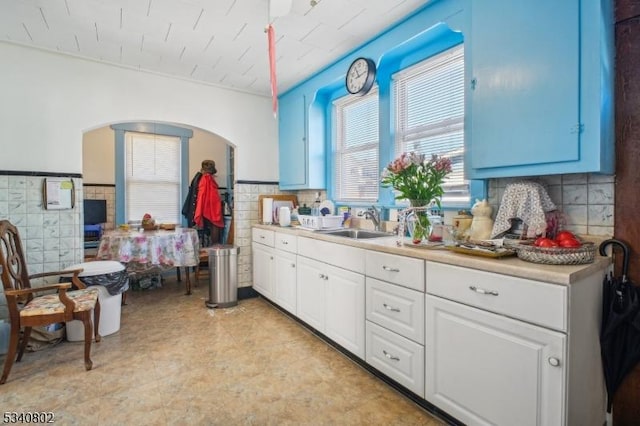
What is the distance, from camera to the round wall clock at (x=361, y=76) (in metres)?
2.65

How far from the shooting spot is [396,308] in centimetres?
188

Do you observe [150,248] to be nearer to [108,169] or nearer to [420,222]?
[108,169]

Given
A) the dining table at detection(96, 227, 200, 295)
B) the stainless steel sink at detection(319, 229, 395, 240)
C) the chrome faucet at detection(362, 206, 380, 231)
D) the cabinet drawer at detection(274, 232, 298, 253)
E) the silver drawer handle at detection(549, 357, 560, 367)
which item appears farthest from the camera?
the dining table at detection(96, 227, 200, 295)

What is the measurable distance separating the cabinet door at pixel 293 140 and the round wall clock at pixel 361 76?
85 centimetres

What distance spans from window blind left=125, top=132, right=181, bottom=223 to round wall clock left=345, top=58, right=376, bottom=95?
3807 mm

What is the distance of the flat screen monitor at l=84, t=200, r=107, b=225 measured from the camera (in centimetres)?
489

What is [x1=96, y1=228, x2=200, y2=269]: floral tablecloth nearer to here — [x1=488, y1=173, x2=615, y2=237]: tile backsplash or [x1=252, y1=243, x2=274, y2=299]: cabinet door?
[x1=252, y1=243, x2=274, y2=299]: cabinet door

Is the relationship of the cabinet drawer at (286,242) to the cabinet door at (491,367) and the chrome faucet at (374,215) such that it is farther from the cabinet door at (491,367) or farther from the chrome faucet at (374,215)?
the cabinet door at (491,367)

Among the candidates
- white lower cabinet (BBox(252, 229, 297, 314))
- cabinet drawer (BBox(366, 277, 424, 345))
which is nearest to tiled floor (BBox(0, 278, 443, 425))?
white lower cabinet (BBox(252, 229, 297, 314))

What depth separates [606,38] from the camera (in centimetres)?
143

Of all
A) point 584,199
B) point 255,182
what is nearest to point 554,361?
point 584,199

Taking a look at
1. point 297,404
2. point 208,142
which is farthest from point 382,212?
point 208,142

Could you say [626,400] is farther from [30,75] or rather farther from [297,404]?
[30,75]

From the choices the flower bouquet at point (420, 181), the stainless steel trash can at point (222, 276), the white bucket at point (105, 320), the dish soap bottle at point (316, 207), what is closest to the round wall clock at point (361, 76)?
the flower bouquet at point (420, 181)
